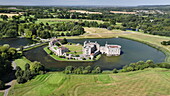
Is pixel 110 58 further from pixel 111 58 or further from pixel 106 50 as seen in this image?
pixel 106 50

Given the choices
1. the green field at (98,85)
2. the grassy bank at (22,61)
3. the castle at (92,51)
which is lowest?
the green field at (98,85)

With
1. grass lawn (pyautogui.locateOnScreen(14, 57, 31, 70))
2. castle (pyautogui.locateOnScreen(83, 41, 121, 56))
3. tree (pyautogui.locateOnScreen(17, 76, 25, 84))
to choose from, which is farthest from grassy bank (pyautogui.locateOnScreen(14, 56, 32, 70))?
castle (pyautogui.locateOnScreen(83, 41, 121, 56))

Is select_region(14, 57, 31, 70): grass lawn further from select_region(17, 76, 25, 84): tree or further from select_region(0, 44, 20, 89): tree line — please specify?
select_region(17, 76, 25, 84): tree

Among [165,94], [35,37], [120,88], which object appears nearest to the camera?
[165,94]

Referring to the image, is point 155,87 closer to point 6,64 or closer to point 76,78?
point 76,78

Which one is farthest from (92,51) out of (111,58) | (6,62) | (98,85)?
(6,62)

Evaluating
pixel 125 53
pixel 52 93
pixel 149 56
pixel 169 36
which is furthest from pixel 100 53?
pixel 169 36

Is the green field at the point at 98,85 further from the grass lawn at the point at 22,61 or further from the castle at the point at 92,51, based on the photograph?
the castle at the point at 92,51

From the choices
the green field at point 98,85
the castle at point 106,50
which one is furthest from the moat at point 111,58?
the green field at point 98,85
